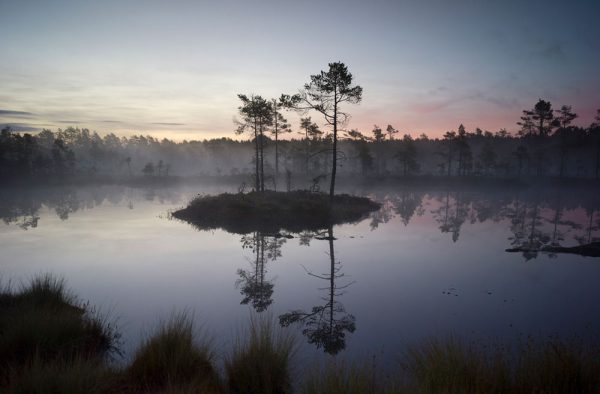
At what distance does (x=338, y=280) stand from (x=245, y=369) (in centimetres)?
799

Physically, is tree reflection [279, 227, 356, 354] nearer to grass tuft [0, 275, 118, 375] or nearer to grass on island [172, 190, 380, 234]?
grass tuft [0, 275, 118, 375]

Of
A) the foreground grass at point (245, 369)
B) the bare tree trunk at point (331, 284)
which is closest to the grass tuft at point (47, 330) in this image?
the foreground grass at point (245, 369)

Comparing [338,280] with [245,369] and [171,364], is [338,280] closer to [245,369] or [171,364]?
[245,369]

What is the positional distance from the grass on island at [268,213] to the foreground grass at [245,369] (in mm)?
17813

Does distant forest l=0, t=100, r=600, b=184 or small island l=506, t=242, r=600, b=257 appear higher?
distant forest l=0, t=100, r=600, b=184

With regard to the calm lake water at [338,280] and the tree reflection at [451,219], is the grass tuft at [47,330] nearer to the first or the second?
the calm lake water at [338,280]

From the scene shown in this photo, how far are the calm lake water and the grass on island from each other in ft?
Answer: 10.3

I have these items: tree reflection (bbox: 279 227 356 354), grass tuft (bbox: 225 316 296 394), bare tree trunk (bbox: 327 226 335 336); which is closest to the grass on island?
bare tree trunk (bbox: 327 226 335 336)

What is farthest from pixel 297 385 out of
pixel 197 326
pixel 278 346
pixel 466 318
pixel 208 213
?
Result: pixel 208 213

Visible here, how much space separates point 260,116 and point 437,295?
34.2 m

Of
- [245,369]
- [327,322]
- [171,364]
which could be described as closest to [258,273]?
[327,322]

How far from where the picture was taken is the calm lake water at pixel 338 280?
30.2 feet

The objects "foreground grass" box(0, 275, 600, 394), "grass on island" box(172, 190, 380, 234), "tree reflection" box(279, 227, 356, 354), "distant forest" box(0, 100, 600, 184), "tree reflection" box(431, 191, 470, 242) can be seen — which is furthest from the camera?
"distant forest" box(0, 100, 600, 184)

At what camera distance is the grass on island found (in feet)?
89.0
